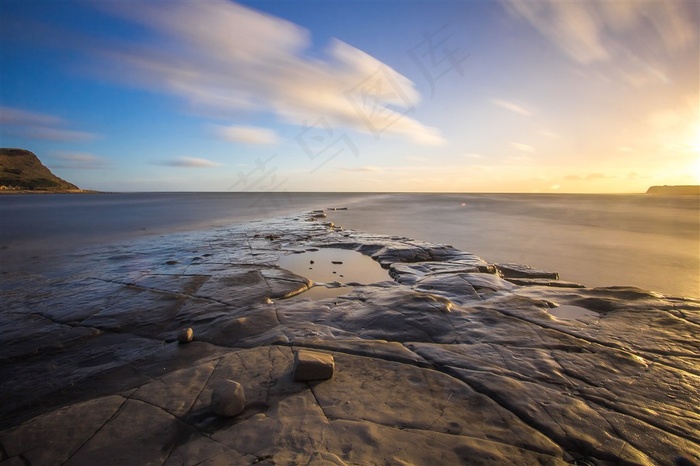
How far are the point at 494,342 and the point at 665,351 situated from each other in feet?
8.04

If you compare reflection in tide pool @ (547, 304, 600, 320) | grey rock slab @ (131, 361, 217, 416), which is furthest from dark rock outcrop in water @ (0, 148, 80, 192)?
reflection in tide pool @ (547, 304, 600, 320)

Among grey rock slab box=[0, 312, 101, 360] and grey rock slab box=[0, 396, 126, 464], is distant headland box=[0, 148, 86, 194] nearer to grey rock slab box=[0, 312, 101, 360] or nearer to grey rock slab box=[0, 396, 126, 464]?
grey rock slab box=[0, 312, 101, 360]

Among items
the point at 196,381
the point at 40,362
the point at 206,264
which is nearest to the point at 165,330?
the point at 40,362

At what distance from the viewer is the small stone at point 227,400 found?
3.21 meters

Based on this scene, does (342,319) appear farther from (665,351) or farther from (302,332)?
(665,351)

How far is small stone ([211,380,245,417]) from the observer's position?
10.5 feet

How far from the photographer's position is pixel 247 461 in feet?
8.53

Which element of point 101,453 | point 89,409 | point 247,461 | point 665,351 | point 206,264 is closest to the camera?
point 247,461

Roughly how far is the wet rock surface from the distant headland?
464 feet

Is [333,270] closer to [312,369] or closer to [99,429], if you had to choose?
[312,369]

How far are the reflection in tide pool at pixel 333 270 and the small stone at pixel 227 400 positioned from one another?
14.6 ft

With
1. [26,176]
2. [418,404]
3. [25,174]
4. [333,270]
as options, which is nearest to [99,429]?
[418,404]

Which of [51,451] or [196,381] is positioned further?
[196,381]

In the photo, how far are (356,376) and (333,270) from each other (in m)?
6.74
